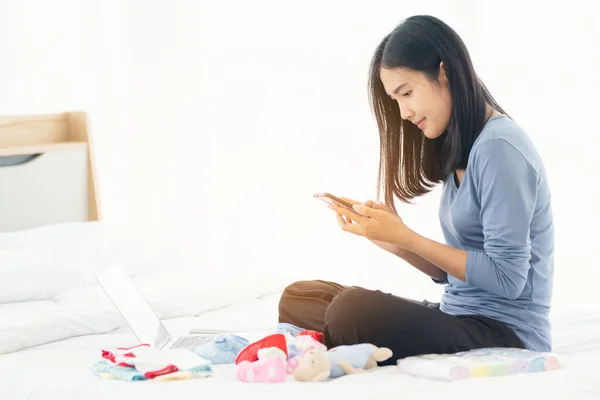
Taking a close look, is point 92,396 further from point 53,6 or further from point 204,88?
point 204,88

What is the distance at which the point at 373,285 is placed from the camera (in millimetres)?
4012

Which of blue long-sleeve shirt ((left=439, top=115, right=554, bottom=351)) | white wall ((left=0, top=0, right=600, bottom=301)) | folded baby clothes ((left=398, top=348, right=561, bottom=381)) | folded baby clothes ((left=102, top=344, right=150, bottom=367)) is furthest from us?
white wall ((left=0, top=0, right=600, bottom=301))

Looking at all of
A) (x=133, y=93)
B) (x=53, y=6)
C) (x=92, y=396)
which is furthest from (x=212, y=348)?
(x=133, y=93)

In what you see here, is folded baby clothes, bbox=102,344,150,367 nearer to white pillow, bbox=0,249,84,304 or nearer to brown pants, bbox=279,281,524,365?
brown pants, bbox=279,281,524,365

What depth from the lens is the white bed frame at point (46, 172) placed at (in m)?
3.02

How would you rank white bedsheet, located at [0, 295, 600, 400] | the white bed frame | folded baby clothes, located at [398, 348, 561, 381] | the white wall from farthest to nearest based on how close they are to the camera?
the white wall → the white bed frame → folded baby clothes, located at [398, 348, 561, 381] → white bedsheet, located at [0, 295, 600, 400]

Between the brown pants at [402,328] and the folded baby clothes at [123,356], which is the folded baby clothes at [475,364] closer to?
the brown pants at [402,328]

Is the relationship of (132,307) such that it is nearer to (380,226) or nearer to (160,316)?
(160,316)

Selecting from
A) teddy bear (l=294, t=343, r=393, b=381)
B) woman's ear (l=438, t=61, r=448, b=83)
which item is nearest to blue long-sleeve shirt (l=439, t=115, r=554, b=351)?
woman's ear (l=438, t=61, r=448, b=83)

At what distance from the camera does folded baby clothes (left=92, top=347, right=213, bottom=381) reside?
1.44 metres

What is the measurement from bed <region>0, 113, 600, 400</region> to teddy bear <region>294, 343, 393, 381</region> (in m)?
0.03

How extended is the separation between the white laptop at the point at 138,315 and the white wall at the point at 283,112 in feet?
6.28

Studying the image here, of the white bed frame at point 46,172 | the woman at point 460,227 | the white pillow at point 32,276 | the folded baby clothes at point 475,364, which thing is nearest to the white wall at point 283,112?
the white bed frame at point 46,172

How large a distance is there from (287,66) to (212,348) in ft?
9.08
